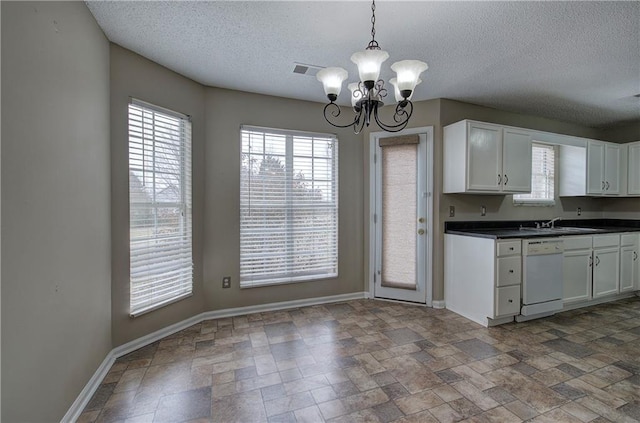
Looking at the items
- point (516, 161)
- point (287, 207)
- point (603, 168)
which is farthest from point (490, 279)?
point (603, 168)

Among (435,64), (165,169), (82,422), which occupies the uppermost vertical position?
(435,64)

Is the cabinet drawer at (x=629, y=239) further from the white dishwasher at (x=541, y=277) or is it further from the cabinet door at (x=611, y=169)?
the white dishwasher at (x=541, y=277)

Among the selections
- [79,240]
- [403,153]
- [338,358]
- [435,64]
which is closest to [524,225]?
[403,153]

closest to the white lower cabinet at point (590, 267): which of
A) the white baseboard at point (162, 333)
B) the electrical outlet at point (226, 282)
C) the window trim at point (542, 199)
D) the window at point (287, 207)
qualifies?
the window trim at point (542, 199)

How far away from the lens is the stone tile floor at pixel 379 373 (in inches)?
70.3

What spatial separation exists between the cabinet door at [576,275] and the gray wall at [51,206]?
467 centimetres

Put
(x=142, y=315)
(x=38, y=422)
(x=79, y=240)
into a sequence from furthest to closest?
(x=142, y=315), (x=79, y=240), (x=38, y=422)

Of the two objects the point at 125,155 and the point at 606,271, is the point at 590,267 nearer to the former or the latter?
the point at 606,271

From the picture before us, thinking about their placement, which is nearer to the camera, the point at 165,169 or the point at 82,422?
the point at 82,422

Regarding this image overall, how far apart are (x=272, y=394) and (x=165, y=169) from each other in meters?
2.14

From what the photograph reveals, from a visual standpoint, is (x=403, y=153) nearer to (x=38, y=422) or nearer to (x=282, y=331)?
(x=282, y=331)

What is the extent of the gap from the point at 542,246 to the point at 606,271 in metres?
1.45

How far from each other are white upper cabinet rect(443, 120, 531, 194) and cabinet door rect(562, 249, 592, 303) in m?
0.95

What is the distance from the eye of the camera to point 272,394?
195cm
